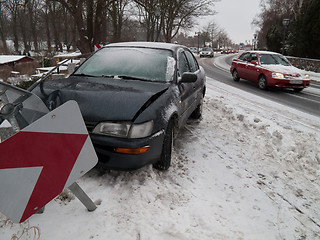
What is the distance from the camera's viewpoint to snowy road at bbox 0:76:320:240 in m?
2.10

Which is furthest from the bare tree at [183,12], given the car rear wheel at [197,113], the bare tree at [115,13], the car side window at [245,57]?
the car rear wheel at [197,113]

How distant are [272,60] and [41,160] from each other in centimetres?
1128

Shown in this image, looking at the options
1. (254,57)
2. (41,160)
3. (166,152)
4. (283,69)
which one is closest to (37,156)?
(41,160)

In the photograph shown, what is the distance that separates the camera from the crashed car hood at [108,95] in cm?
242

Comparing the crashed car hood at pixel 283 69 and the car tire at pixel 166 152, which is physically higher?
the crashed car hood at pixel 283 69

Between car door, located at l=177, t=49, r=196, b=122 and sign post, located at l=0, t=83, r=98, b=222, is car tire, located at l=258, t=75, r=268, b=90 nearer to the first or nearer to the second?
car door, located at l=177, t=49, r=196, b=122

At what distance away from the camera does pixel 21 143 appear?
4.64 feet

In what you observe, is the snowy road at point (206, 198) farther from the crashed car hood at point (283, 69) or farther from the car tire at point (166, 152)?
the crashed car hood at point (283, 69)

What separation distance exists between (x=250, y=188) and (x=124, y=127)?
1845 millimetres

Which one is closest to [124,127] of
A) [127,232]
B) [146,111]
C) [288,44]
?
[146,111]

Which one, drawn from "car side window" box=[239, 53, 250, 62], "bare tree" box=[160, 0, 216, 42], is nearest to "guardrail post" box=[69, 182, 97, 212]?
"car side window" box=[239, 53, 250, 62]

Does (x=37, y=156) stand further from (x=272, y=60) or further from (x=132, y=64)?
(x=272, y=60)

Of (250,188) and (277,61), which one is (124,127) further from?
(277,61)

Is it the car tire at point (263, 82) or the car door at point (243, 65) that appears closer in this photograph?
the car tire at point (263, 82)
